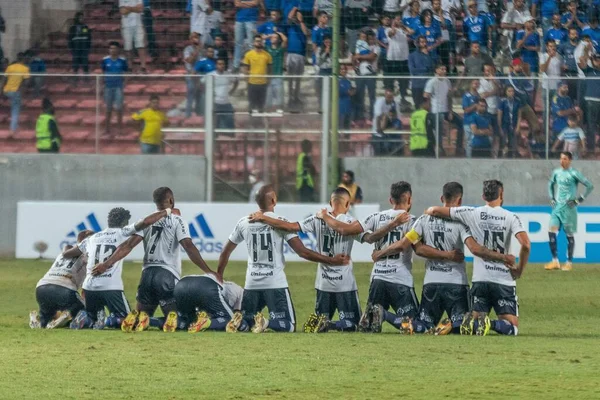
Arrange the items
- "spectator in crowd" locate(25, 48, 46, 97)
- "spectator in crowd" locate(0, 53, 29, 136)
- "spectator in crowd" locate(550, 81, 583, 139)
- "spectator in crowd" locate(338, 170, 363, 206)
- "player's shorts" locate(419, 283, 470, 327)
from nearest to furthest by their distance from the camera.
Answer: "player's shorts" locate(419, 283, 470, 327) → "spectator in crowd" locate(338, 170, 363, 206) → "spectator in crowd" locate(550, 81, 583, 139) → "spectator in crowd" locate(0, 53, 29, 136) → "spectator in crowd" locate(25, 48, 46, 97)

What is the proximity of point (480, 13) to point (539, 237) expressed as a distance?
208 inches

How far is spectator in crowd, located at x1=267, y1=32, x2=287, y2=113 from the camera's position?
23062mm

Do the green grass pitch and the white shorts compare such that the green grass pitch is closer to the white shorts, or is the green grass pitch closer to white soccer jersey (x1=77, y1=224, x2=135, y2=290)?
white soccer jersey (x1=77, y1=224, x2=135, y2=290)

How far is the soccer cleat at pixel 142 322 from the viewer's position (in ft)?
43.0

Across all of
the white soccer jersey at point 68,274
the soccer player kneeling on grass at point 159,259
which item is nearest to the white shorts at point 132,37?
the white soccer jersey at point 68,274

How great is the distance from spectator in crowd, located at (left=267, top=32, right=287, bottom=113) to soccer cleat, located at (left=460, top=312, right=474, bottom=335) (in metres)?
11.0

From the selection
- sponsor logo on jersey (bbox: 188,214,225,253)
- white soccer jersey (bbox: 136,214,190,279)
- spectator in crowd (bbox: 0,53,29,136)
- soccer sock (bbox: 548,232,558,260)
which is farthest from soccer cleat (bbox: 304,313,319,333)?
spectator in crowd (bbox: 0,53,29,136)

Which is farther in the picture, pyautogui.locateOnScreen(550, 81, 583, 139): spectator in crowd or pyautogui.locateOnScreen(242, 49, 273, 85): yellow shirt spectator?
pyautogui.locateOnScreen(242, 49, 273, 85): yellow shirt spectator

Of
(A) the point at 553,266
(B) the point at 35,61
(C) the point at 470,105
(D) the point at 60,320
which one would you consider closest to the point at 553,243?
(A) the point at 553,266

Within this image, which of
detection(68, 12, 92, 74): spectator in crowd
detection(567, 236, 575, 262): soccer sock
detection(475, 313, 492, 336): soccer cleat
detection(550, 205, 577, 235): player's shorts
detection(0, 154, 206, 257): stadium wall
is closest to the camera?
detection(475, 313, 492, 336): soccer cleat

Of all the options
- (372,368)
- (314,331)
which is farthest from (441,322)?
(372,368)

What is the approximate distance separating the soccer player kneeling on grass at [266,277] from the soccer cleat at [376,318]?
2.02 ft

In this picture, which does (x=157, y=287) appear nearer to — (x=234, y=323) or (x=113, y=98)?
(x=234, y=323)

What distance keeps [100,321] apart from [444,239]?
151 inches
